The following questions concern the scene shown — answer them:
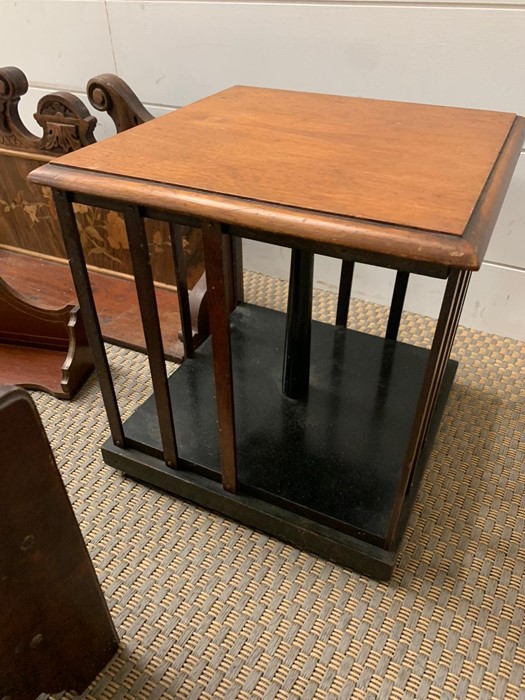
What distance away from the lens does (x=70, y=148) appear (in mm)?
1299

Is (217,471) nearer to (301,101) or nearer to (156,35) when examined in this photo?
(301,101)

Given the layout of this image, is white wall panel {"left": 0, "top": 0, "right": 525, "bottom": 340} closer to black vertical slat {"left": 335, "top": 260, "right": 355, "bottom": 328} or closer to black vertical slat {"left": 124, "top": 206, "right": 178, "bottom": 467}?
black vertical slat {"left": 335, "top": 260, "right": 355, "bottom": 328}

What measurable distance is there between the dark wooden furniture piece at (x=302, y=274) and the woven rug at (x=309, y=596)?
49mm

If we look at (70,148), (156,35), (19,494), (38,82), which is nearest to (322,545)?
(19,494)

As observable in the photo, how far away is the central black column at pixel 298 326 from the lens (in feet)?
3.05

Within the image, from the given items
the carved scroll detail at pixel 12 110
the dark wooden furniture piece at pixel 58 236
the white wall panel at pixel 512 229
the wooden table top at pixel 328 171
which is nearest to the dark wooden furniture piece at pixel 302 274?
the wooden table top at pixel 328 171

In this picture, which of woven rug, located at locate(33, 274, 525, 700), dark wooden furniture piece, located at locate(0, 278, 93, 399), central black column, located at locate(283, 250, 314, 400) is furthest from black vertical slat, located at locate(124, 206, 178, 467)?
dark wooden furniture piece, located at locate(0, 278, 93, 399)

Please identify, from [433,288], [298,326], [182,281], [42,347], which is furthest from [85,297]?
[433,288]

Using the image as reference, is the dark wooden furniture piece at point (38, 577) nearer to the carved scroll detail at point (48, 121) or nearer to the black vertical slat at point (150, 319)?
the black vertical slat at point (150, 319)

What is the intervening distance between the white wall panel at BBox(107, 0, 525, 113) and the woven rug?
0.73 m

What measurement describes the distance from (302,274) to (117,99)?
0.59 metres

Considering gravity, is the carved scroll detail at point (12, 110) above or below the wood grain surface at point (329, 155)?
below

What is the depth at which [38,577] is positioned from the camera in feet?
1.84

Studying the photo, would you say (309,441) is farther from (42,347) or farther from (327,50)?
(327,50)
